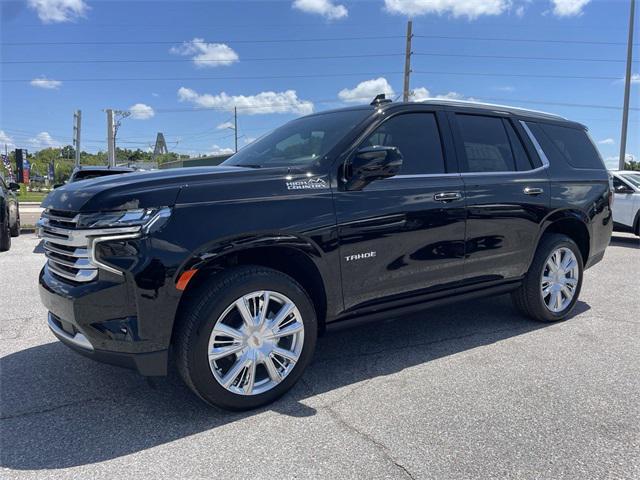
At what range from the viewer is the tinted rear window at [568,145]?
4773mm

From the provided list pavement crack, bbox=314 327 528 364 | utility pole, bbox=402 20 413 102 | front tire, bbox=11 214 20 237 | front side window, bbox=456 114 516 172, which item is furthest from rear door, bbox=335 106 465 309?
utility pole, bbox=402 20 413 102

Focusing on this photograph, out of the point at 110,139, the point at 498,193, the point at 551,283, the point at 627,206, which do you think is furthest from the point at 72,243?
the point at 110,139

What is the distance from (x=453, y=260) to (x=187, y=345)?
2160mm

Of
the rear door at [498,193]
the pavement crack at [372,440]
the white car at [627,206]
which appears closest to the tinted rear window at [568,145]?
the rear door at [498,193]

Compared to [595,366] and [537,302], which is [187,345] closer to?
[595,366]

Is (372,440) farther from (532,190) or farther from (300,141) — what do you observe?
(532,190)

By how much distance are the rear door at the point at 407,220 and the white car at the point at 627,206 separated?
337 inches

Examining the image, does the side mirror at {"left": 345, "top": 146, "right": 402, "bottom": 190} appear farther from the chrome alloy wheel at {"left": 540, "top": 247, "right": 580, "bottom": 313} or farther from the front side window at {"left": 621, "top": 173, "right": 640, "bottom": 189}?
the front side window at {"left": 621, "top": 173, "right": 640, "bottom": 189}

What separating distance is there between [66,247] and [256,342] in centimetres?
123

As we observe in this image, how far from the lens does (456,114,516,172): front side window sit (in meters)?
4.15

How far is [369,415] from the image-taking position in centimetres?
299

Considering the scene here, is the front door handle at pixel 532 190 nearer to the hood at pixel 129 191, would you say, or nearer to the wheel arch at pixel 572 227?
the wheel arch at pixel 572 227

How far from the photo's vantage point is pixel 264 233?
296cm

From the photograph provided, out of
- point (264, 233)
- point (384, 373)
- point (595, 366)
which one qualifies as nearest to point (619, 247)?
point (595, 366)
